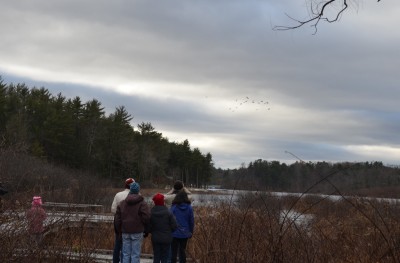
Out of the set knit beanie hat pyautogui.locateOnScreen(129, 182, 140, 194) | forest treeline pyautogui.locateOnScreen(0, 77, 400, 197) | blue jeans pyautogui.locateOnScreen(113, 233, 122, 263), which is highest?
forest treeline pyautogui.locateOnScreen(0, 77, 400, 197)

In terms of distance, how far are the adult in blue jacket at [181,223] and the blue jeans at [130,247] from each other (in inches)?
34.4

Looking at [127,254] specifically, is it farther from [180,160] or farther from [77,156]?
[180,160]

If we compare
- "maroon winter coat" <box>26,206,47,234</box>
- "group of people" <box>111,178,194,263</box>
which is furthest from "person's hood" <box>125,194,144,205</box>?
"maroon winter coat" <box>26,206,47,234</box>

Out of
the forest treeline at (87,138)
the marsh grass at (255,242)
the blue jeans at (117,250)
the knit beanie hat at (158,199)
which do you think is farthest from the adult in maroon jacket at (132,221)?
the forest treeline at (87,138)

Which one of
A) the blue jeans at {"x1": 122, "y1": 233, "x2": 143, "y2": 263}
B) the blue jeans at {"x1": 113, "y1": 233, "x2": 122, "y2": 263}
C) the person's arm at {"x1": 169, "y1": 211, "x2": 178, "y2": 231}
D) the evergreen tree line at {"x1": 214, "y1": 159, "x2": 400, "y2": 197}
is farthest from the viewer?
the blue jeans at {"x1": 113, "y1": 233, "x2": 122, "y2": 263}

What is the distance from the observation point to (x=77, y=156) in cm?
6375

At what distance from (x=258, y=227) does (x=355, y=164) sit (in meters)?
2.24

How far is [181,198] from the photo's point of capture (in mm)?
10070

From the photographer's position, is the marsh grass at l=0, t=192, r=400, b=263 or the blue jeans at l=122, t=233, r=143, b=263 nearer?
the marsh grass at l=0, t=192, r=400, b=263

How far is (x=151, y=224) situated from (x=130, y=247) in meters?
0.56

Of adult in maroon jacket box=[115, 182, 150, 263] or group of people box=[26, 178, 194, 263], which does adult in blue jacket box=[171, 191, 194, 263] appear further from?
adult in maroon jacket box=[115, 182, 150, 263]

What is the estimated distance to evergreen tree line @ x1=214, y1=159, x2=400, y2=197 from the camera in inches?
180

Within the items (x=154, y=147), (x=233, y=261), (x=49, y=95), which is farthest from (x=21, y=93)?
(x=233, y=261)

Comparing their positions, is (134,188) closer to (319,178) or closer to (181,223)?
(181,223)
